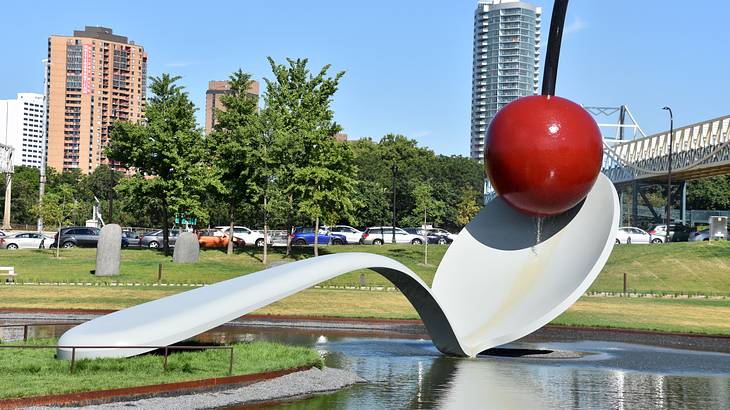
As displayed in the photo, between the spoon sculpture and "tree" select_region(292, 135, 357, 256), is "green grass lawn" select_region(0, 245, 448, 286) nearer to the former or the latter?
"tree" select_region(292, 135, 357, 256)

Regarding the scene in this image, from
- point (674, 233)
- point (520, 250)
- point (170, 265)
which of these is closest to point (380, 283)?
point (170, 265)

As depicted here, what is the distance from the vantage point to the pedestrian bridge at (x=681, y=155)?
7438cm

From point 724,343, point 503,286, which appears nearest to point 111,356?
point 503,286

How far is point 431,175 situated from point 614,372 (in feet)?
291

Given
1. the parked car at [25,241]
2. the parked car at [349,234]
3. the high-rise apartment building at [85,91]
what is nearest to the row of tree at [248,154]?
the parked car at [25,241]

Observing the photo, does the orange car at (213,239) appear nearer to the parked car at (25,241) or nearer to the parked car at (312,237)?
the parked car at (312,237)

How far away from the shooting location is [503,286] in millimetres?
19500

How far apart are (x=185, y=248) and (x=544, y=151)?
28134 millimetres

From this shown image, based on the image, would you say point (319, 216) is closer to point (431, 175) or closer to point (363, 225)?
point (363, 225)

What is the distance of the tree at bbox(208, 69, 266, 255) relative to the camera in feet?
154

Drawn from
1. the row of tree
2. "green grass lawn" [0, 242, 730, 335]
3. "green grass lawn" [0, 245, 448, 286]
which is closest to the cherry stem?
"green grass lawn" [0, 242, 730, 335]

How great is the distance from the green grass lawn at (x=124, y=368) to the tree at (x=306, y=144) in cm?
2875

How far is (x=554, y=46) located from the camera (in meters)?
20.8

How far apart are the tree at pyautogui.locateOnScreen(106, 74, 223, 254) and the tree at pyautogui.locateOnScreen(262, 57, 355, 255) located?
389 cm
